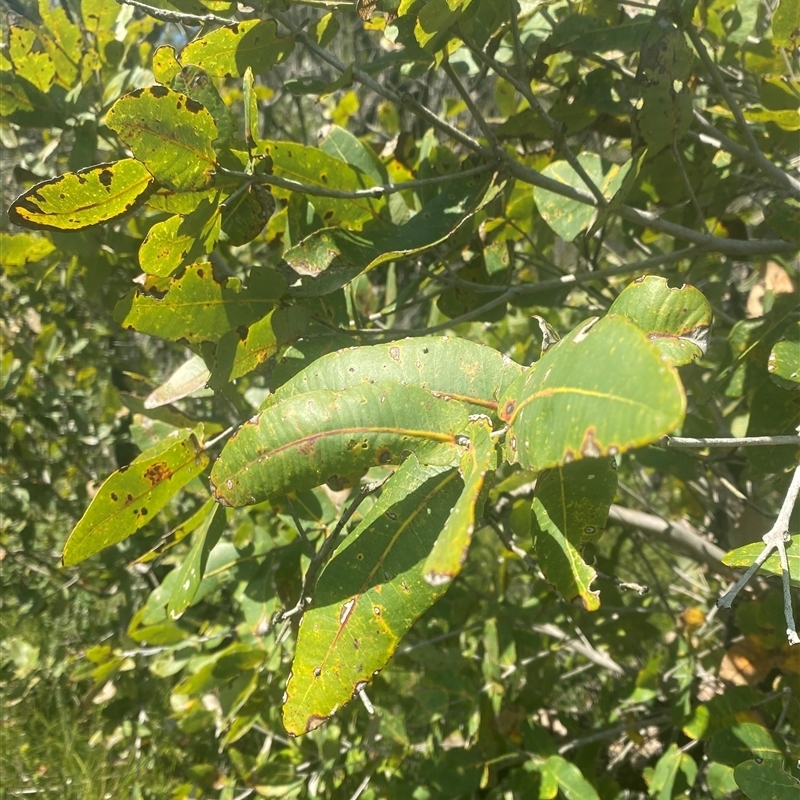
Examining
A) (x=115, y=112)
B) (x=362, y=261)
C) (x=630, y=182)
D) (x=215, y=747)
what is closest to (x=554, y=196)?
(x=630, y=182)

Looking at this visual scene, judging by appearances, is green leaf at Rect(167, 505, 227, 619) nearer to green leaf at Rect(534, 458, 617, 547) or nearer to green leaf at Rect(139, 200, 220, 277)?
green leaf at Rect(139, 200, 220, 277)

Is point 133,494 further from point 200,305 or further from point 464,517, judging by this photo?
point 464,517

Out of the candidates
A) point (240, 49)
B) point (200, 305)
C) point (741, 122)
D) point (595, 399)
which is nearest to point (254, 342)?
point (200, 305)

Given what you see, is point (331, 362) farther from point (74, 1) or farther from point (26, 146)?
point (26, 146)

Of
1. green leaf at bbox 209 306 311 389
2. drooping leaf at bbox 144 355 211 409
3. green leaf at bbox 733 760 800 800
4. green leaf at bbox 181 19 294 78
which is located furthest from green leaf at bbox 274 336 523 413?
green leaf at bbox 733 760 800 800

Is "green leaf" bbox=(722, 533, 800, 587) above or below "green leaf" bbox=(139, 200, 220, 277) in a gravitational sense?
below

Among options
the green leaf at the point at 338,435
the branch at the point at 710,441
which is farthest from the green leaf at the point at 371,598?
the branch at the point at 710,441
